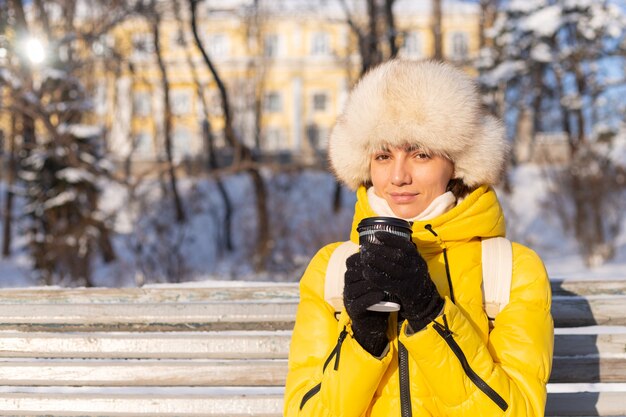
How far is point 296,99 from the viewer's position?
1480 inches

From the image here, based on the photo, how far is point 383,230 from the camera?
160cm

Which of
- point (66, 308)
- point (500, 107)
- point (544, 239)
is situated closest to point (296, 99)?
point (500, 107)

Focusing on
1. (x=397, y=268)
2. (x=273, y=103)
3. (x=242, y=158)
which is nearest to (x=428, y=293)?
(x=397, y=268)

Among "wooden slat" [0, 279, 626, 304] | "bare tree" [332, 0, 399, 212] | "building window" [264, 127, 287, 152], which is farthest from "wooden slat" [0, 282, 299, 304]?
"building window" [264, 127, 287, 152]

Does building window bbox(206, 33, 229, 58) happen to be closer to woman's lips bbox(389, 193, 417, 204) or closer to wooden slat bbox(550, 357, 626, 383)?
wooden slat bbox(550, 357, 626, 383)

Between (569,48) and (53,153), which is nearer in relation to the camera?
(53,153)

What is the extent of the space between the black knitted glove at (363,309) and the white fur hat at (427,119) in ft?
1.67

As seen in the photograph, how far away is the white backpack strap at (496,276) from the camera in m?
2.01

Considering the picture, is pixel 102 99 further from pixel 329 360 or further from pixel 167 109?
pixel 329 360

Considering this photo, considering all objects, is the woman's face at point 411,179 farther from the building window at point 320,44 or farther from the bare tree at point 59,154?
the building window at point 320,44

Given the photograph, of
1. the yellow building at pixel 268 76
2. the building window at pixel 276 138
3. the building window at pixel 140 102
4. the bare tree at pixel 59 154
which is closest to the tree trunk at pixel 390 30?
the yellow building at pixel 268 76

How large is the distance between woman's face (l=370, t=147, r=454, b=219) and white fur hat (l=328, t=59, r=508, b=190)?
0.03 m

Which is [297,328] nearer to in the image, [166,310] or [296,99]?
[166,310]

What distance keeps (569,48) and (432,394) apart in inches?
676
